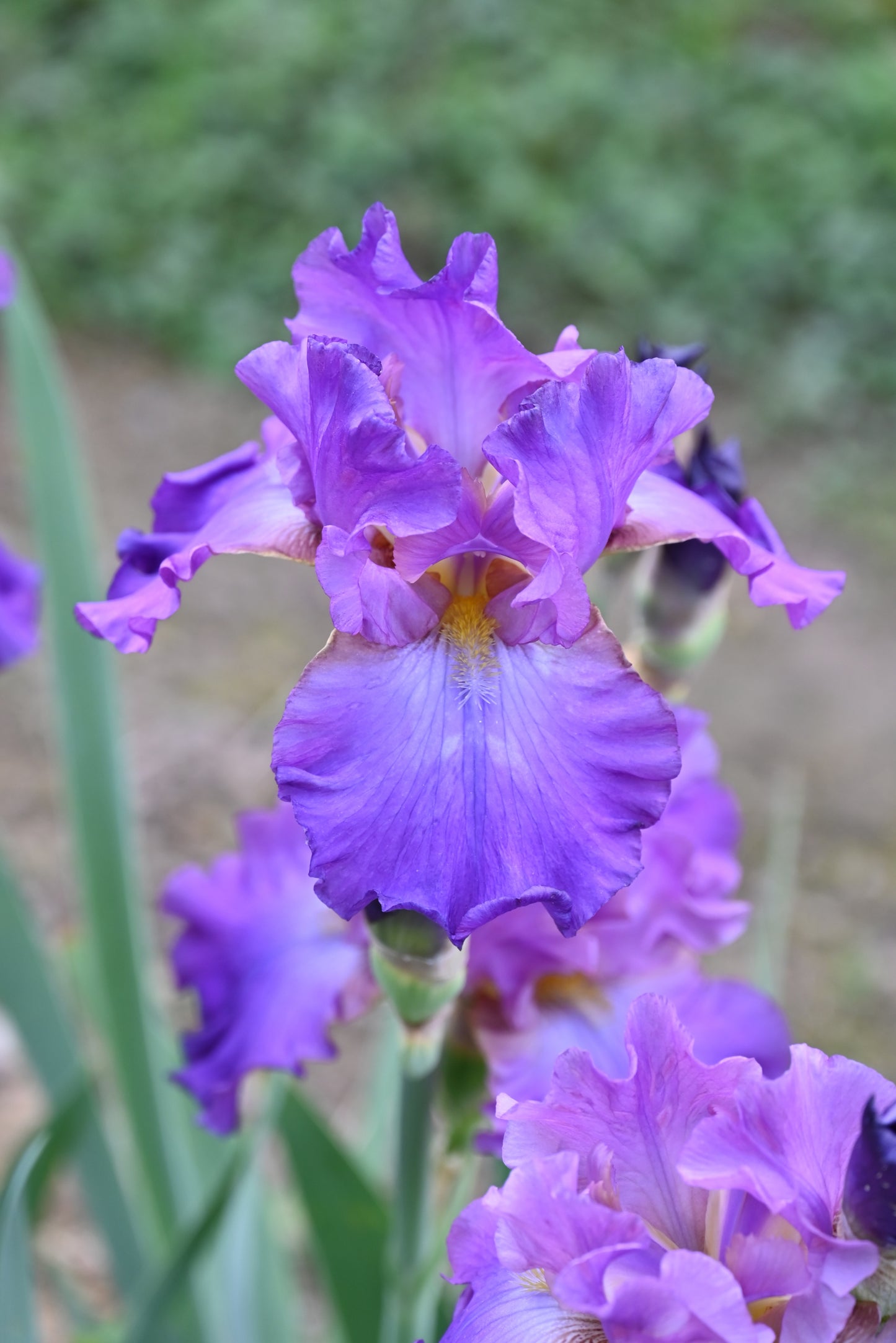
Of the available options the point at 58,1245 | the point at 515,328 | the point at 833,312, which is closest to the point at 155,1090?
the point at 58,1245

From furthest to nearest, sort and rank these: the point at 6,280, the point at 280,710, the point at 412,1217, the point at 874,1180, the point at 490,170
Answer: the point at 490,170
the point at 280,710
the point at 6,280
the point at 412,1217
the point at 874,1180

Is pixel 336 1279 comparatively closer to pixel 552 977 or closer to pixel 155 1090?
pixel 155 1090

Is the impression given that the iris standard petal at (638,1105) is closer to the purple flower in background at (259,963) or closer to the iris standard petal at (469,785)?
the iris standard petal at (469,785)

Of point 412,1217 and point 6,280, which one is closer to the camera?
point 412,1217

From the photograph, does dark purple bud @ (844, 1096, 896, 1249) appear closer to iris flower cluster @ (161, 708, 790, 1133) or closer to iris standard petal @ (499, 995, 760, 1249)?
iris standard petal @ (499, 995, 760, 1249)

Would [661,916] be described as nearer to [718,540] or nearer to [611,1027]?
[611,1027]

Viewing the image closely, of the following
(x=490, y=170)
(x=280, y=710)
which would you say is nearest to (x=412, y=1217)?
(x=280, y=710)

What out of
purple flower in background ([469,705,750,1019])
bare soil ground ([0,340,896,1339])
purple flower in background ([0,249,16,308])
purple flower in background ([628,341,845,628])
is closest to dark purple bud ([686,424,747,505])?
purple flower in background ([628,341,845,628])
